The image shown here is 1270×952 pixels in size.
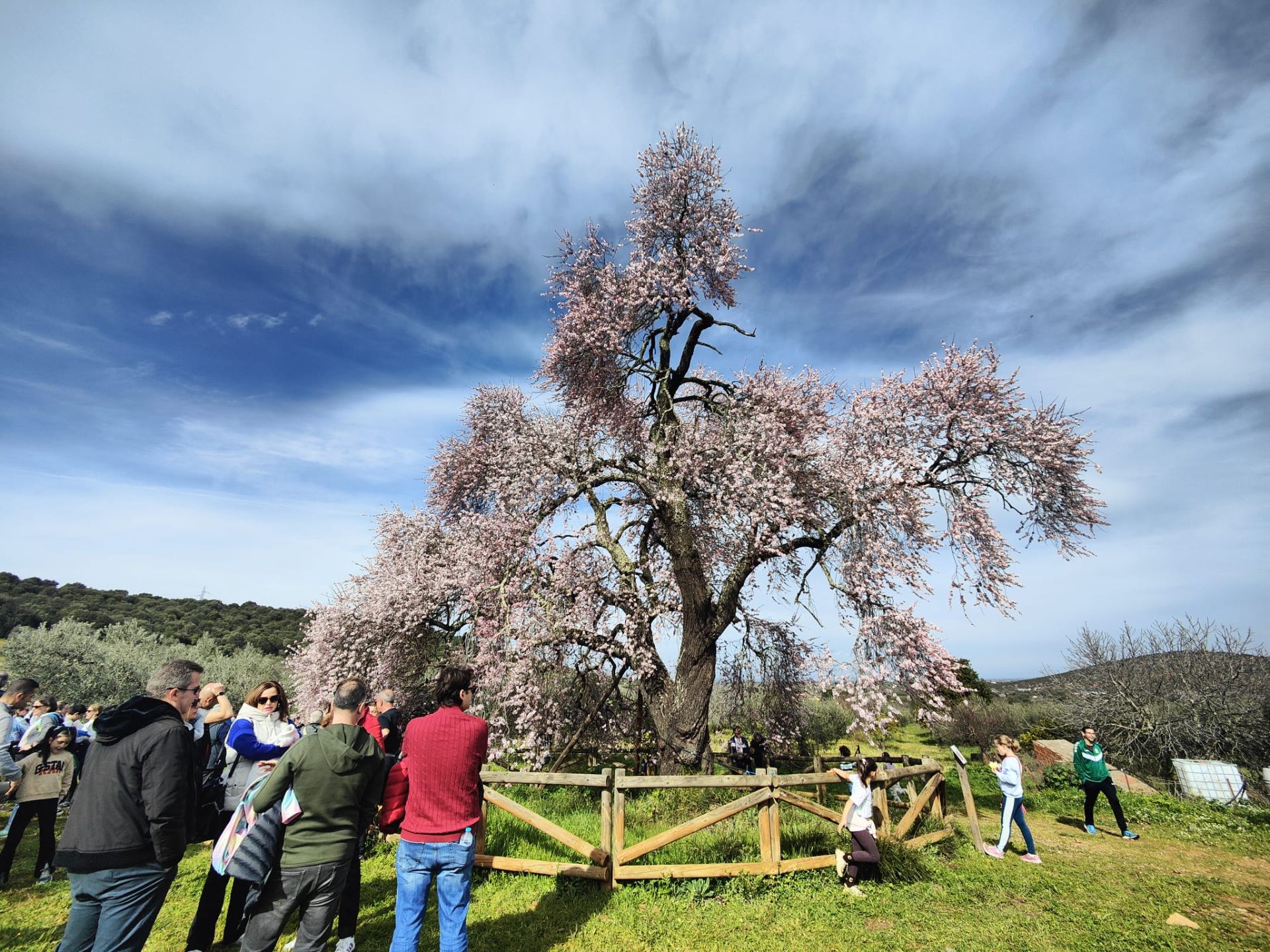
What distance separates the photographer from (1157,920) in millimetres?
6676

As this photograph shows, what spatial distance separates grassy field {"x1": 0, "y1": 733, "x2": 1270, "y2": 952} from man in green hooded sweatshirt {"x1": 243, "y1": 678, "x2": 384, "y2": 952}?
2.16 metres

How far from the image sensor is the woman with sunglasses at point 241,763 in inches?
195

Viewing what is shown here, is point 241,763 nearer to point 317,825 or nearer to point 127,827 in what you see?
point 127,827

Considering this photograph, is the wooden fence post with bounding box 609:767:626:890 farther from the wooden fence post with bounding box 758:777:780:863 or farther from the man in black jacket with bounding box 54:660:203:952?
the man in black jacket with bounding box 54:660:203:952

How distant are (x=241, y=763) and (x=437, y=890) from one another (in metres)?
2.43

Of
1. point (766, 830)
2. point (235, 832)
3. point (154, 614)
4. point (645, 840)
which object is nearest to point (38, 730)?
point (235, 832)

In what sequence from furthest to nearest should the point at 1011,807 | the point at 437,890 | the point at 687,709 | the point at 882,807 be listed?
the point at 687,709
the point at 1011,807
the point at 882,807
the point at 437,890

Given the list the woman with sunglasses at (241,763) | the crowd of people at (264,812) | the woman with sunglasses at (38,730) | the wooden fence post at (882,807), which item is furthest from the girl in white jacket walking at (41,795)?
the wooden fence post at (882,807)

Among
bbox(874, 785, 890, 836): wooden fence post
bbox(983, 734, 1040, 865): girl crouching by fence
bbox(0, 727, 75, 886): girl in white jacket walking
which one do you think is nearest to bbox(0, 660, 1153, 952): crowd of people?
bbox(0, 727, 75, 886): girl in white jacket walking

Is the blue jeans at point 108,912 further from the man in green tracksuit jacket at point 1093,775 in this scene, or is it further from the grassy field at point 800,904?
the man in green tracksuit jacket at point 1093,775

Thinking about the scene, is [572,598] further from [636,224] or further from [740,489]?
[636,224]

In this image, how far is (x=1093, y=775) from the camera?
1122 cm

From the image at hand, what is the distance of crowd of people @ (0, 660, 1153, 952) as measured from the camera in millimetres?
3566

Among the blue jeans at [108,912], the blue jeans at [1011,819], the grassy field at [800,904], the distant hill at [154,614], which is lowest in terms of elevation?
the grassy field at [800,904]
